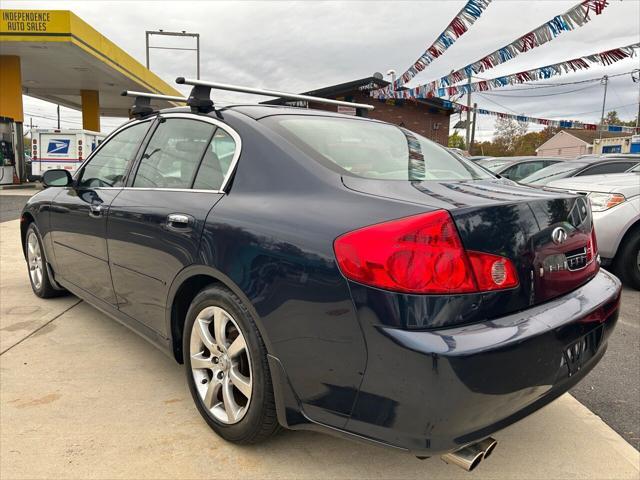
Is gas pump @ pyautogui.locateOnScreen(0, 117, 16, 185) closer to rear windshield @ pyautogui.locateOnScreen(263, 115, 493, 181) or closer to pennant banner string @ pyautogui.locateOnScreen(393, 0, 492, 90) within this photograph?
pennant banner string @ pyautogui.locateOnScreen(393, 0, 492, 90)

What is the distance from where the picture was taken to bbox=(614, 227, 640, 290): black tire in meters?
4.89

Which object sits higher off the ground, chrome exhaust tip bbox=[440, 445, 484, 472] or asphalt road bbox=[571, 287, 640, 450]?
chrome exhaust tip bbox=[440, 445, 484, 472]

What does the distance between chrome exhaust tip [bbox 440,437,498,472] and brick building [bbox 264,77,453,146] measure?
20258 mm

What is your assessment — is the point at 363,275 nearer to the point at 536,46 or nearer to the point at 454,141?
the point at 536,46

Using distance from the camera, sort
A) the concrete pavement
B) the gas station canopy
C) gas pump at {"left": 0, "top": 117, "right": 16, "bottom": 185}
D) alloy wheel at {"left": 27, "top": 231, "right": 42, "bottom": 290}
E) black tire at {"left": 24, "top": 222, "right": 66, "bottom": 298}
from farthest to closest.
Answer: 1. gas pump at {"left": 0, "top": 117, "right": 16, "bottom": 185}
2. the gas station canopy
3. alloy wheel at {"left": 27, "top": 231, "right": 42, "bottom": 290}
4. black tire at {"left": 24, "top": 222, "right": 66, "bottom": 298}
5. the concrete pavement

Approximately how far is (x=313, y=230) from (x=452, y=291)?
1.70 feet

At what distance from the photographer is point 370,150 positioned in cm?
238

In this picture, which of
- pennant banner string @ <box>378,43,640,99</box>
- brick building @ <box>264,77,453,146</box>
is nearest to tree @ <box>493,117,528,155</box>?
brick building @ <box>264,77,453,146</box>

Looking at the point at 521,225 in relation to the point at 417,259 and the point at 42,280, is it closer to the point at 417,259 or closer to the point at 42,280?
the point at 417,259

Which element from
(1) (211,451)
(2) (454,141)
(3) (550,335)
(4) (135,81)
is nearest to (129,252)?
(1) (211,451)

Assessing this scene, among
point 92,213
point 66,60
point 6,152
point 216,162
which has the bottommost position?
point 92,213

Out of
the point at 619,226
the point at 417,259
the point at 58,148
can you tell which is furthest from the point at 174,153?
the point at 58,148

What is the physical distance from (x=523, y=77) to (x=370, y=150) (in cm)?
1159

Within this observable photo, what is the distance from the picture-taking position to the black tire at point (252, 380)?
6.25ft
